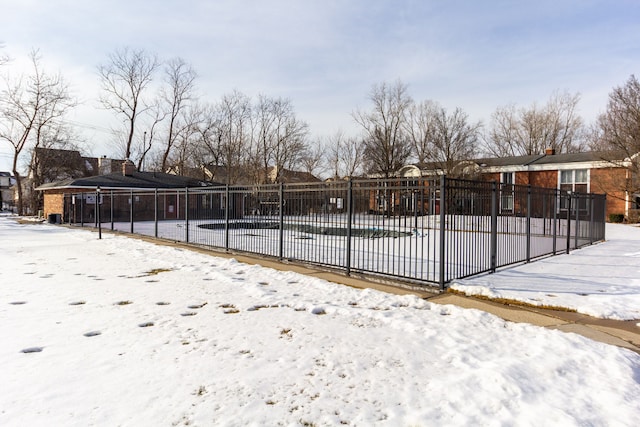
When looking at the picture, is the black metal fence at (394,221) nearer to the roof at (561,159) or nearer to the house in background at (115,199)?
the house in background at (115,199)

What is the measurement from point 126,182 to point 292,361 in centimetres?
2885

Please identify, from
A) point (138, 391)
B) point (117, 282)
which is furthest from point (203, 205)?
point (138, 391)

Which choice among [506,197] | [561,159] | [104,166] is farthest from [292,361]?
[104,166]

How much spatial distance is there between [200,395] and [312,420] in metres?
0.92

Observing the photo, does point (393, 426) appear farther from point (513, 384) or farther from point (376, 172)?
point (376, 172)

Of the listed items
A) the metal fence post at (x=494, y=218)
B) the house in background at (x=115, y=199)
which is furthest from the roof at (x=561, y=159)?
the house in background at (x=115, y=199)

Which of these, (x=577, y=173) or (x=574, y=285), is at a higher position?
(x=577, y=173)

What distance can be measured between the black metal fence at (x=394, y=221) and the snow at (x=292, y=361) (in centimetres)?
139

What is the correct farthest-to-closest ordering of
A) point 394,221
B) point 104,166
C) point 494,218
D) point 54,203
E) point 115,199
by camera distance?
point 104,166, point 54,203, point 115,199, point 394,221, point 494,218

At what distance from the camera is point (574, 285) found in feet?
23.1

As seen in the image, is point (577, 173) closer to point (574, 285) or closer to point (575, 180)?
point (575, 180)

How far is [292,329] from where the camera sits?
460 centimetres

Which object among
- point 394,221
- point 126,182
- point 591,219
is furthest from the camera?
point 126,182

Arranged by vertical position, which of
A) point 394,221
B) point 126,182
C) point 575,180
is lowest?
point 394,221
